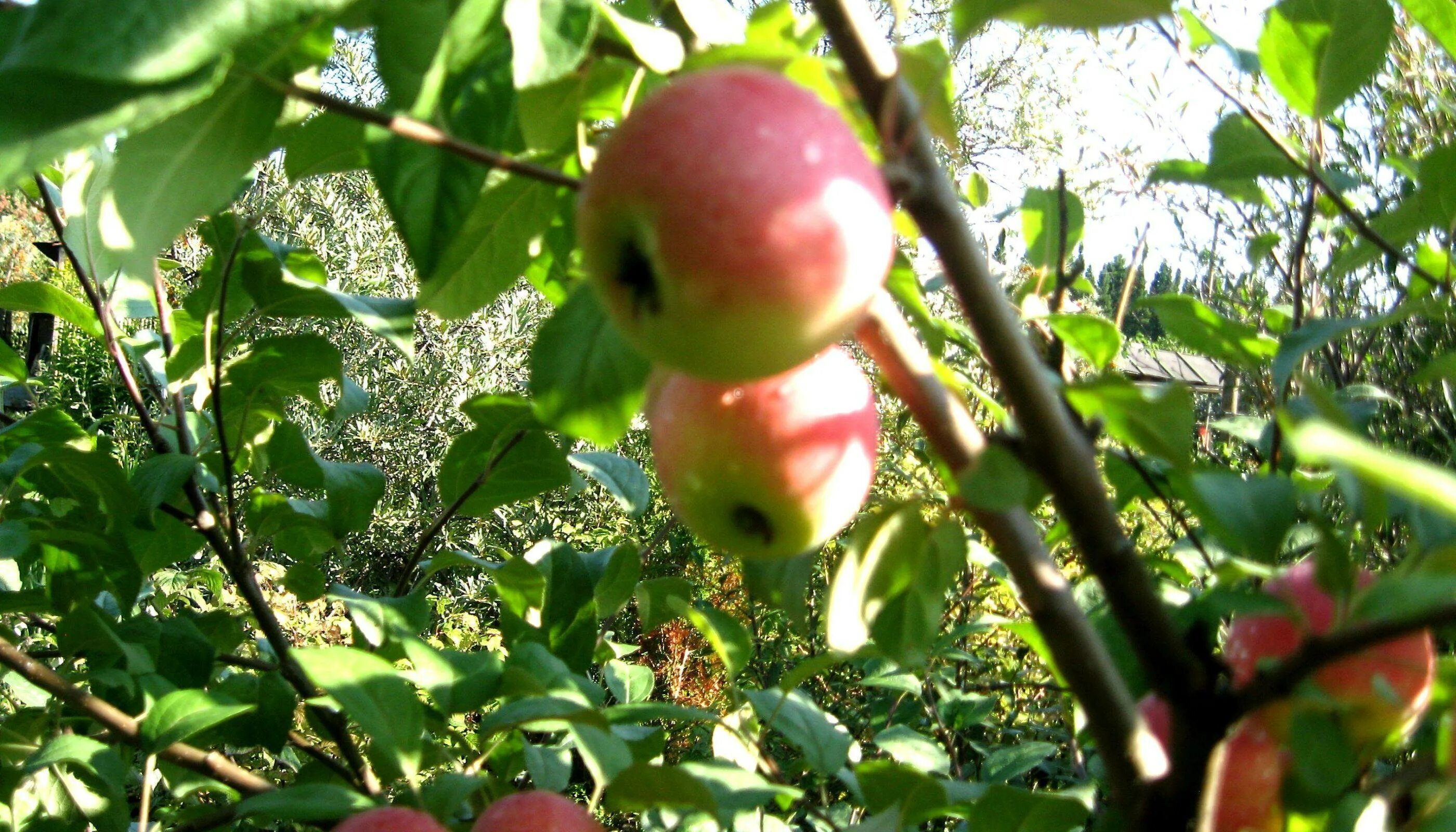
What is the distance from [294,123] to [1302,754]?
66 centimetres

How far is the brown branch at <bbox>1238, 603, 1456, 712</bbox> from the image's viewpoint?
1.27 ft

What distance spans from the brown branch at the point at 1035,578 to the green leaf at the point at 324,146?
426mm

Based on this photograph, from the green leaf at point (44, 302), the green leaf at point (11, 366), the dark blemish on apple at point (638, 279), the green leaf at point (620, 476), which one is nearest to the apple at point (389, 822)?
the dark blemish on apple at point (638, 279)

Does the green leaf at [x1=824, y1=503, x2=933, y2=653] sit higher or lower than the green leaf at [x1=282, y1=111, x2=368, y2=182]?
lower

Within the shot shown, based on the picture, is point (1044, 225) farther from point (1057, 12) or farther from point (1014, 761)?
point (1014, 761)

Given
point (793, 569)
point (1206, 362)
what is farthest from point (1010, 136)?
point (793, 569)

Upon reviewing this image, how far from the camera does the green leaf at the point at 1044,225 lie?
3.07ft

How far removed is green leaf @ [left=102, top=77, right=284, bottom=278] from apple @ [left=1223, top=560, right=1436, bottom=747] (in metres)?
0.56

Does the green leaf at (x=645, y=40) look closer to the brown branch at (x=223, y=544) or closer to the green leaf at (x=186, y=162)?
the green leaf at (x=186, y=162)

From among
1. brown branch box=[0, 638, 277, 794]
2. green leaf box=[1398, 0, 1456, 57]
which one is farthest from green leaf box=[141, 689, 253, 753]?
green leaf box=[1398, 0, 1456, 57]

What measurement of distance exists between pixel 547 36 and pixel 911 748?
92cm

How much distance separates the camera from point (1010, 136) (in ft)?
18.5

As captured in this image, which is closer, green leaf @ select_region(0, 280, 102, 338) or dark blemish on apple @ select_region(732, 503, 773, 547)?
dark blemish on apple @ select_region(732, 503, 773, 547)

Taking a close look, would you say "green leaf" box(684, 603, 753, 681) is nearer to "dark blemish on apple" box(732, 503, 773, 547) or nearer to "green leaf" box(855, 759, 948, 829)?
"green leaf" box(855, 759, 948, 829)
